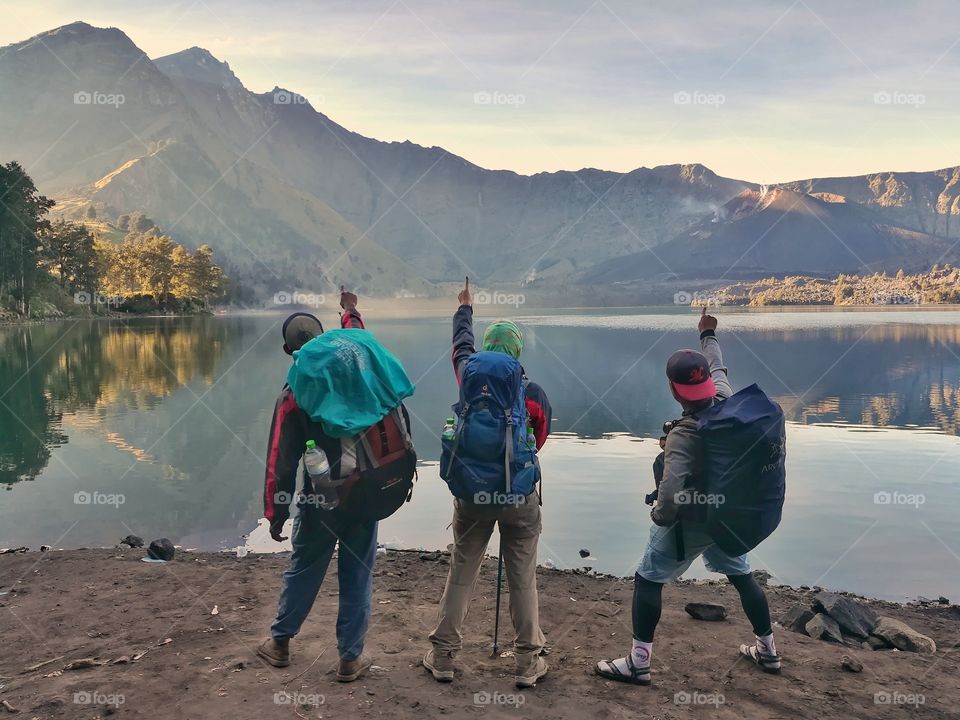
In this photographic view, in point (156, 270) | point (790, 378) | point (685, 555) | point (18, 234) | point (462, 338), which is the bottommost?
point (790, 378)

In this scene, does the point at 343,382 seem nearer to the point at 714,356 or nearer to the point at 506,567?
the point at 506,567

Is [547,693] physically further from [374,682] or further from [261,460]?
[261,460]

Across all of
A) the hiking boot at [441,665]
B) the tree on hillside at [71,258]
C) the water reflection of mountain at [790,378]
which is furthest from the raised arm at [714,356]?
the tree on hillside at [71,258]

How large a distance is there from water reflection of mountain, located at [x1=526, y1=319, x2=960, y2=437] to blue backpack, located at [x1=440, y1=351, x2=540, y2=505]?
Result: 1957 cm

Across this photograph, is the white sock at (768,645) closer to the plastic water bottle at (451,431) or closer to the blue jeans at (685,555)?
the blue jeans at (685,555)

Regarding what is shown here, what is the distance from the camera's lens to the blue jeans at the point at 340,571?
630 cm

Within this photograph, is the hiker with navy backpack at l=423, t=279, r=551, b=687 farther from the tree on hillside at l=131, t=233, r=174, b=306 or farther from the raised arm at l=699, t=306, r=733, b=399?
the tree on hillside at l=131, t=233, r=174, b=306

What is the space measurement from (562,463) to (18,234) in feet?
298

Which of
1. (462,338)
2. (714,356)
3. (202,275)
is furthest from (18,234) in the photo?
(714,356)

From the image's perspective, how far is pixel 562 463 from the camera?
2011 cm

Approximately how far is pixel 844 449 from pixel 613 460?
7350 mm

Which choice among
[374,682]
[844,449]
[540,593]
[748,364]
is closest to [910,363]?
[748,364]

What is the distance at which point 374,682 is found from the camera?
6.32 meters

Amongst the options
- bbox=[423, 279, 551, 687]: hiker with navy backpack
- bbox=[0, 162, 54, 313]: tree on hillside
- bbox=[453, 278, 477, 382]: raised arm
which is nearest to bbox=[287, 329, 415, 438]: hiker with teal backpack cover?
bbox=[423, 279, 551, 687]: hiker with navy backpack
